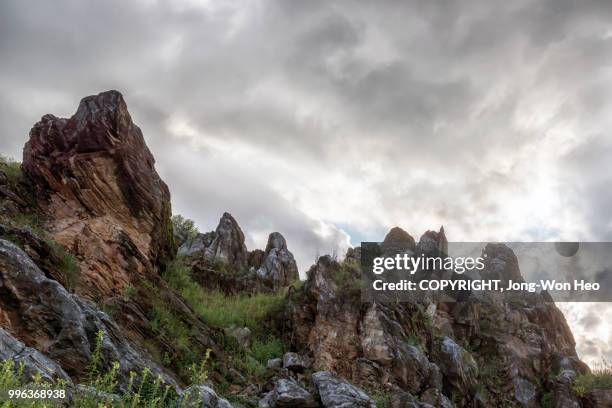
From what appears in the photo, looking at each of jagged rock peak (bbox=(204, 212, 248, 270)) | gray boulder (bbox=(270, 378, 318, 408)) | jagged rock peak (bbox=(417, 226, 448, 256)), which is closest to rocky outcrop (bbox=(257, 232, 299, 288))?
jagged rock peak (bbox=(204, 212, 248, 270))

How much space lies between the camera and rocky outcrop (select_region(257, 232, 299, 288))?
30484mm

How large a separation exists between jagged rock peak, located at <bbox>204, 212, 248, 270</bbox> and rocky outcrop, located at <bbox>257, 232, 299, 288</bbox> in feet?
5.11

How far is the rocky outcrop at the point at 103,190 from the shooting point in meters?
15.5

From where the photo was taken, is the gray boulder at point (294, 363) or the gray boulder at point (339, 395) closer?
the gray boulder at point (339, 395)

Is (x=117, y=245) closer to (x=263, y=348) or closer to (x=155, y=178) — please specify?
(x=155, y=178)

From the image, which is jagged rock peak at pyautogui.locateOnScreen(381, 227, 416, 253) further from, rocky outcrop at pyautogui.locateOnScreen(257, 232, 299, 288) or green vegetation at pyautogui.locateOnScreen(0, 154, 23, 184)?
green vegetation at pyautogui.locateOnScreen(0, 154, 23, 184)

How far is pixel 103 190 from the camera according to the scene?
698 inches

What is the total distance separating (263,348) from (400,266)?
37.4 ft

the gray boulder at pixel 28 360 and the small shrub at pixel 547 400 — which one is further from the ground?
the small shrub at pixel 547 400

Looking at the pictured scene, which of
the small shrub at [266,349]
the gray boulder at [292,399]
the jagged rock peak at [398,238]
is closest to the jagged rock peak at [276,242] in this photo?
the jagged rock peak at [398,238]

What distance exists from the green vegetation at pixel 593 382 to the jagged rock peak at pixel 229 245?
1977 centimetres

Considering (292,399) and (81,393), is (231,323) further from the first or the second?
(81,393)

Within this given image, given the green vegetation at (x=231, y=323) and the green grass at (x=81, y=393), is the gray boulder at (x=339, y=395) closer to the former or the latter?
the green vegetation at (x=231, y=323)

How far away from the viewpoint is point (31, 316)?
9.06 m
